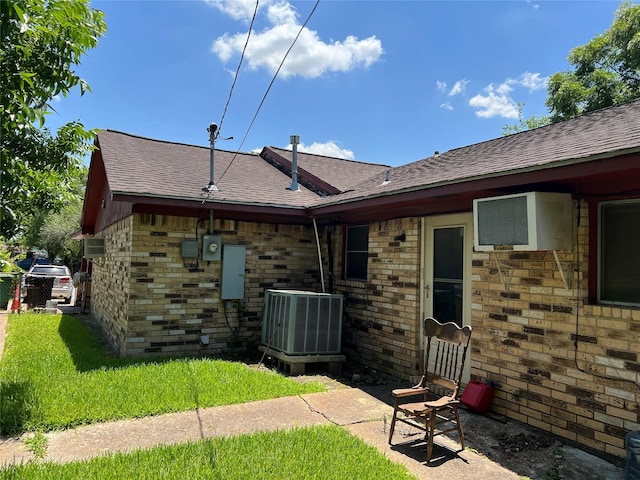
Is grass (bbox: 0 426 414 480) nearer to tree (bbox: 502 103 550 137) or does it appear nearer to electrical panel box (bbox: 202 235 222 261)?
electrical panel box (bbox: 202 235 222 261)

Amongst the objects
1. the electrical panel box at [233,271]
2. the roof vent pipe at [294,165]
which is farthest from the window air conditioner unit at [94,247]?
the roof vent pipe at [294,165]

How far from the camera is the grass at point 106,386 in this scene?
4156 millimetres

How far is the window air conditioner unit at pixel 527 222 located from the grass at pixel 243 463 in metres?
2.28

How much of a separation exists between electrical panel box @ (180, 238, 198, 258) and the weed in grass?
3.49 m

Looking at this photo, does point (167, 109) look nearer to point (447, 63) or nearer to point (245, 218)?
point (245, 218)

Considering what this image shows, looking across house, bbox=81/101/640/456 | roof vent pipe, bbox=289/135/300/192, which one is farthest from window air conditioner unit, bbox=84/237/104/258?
roof vent pipe, bbox=289/135/300/192

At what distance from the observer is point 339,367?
6527mm

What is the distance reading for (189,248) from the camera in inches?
274

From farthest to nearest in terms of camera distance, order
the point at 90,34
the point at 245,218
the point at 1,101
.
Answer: the point at 245,218 < the point at 90,34 < the point at 1,101

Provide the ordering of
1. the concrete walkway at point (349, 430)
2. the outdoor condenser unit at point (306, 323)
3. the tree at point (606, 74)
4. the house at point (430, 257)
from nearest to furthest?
the concrete walkway at point (349, 430) → the house at point (430, 257) → the outdoor condenser unit at point (306, 323) → the tree at point (606, 74)

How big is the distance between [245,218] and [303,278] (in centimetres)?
158

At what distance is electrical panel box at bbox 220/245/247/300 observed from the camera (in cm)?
726

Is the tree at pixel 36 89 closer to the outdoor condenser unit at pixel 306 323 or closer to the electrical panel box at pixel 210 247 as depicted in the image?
the electrical panel box at pixel 210 247

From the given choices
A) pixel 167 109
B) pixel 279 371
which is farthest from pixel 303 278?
pixel 167 109
